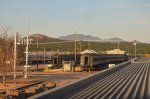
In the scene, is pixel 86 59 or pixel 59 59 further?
pixel 59 59

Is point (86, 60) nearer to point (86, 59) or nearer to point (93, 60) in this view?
point (86, 59)

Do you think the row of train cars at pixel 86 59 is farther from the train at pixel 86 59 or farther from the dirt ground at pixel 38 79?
the dirt ground at pixel 38 79

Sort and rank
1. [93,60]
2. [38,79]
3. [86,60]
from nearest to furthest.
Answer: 1. [38,79]
2. [93,60]
3. [86,60]

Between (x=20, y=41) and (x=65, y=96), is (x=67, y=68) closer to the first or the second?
(x=20, y=41)

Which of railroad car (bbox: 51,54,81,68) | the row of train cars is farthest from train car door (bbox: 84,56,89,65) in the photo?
railroad car (bbox: 51,54,81,68)

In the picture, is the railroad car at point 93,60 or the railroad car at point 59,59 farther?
the railroad car at point 59,59

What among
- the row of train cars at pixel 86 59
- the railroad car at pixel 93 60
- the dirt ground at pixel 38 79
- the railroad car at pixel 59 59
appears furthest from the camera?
the railroad car at pixel 59 59

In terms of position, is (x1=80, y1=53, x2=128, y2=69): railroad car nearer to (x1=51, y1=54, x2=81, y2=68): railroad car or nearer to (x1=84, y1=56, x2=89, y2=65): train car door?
(x1=84, y1=56, x2=89, y2=65): train car door

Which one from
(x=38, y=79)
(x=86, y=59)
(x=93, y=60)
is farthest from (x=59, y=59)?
(x=38, y=79)

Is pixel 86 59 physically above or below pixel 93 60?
above

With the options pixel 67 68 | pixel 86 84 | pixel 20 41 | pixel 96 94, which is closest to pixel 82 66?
pixel 67 68

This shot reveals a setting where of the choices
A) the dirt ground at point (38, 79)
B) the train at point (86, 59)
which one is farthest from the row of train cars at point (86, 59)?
the dirt ground at point (38, 79)

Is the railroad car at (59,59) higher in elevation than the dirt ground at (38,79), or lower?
higher

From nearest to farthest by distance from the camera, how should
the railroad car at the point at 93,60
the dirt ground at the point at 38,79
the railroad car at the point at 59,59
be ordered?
1. the dirt ground at the point at 38,79
2. the railroad car at the point at 93,60
3. the railroad car at the point at 59,59
